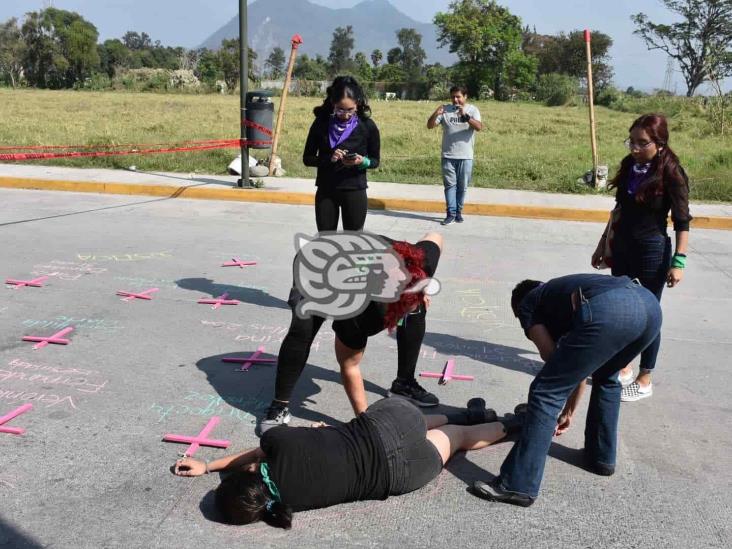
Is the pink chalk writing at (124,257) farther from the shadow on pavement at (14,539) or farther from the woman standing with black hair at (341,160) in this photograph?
the shadow on pavement at (14,539)

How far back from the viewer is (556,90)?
169 feet

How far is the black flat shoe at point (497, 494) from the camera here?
10.4 feet

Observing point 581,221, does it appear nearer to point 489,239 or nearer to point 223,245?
point 489,239

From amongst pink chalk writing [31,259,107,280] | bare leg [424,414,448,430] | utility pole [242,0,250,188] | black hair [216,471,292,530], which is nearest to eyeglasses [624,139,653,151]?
bare leg [424,414,448,430]

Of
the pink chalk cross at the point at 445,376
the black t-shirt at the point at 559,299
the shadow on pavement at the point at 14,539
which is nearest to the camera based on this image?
the shadow on pavement at the point at 14,539

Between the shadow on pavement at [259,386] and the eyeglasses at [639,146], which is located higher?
the eyeglasses at [639,146]

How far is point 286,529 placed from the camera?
2.93m

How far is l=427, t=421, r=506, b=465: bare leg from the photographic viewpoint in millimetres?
3406

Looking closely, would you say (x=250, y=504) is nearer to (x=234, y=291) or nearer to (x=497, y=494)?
(x=497, y=494)

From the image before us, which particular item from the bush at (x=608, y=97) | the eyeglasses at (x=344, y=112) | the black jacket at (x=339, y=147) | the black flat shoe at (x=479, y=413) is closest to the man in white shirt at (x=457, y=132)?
the black jacket at (x=339, y=147)

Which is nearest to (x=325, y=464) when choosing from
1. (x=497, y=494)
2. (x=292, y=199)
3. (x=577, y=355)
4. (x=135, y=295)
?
(x=497, y=494)

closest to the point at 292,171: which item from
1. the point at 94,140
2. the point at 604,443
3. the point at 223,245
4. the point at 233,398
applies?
the point at 223,245

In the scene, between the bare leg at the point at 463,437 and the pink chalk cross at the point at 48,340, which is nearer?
the bare leg at the point at 463,437

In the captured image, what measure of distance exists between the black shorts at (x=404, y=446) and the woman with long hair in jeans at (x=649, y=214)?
1718 millimetres
